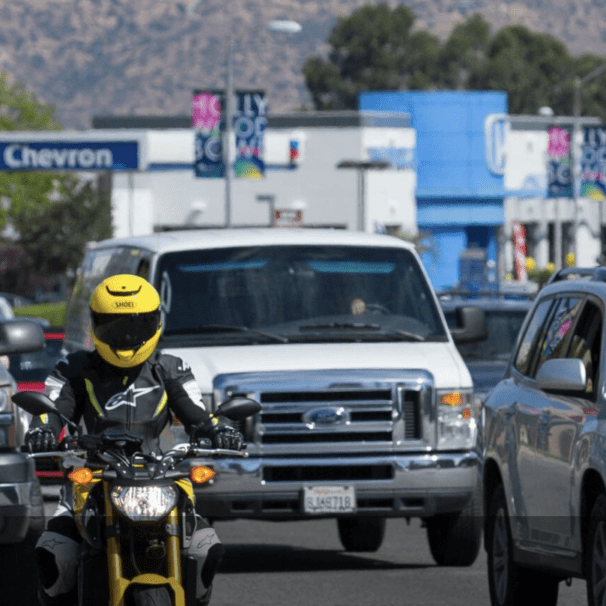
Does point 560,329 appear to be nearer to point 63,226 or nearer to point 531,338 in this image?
point 531,338

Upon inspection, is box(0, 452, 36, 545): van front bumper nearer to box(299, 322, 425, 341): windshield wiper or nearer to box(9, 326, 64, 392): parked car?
box(299, 322, 425, 341): windshield wiper

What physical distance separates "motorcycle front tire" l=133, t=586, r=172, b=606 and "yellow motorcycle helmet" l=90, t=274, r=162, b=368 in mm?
904

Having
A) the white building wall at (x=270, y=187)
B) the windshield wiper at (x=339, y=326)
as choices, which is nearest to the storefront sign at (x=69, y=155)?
the white building wall at (x=270, y=187)

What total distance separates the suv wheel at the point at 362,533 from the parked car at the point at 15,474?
3.46 m

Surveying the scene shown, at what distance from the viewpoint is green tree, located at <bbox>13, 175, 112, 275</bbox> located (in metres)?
83.4

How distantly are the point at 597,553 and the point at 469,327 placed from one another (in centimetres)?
491

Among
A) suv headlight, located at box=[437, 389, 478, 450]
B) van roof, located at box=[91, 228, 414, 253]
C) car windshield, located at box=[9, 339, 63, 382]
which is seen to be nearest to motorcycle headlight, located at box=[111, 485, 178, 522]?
suv headlight, located at box=[437, 389, 478, 450]

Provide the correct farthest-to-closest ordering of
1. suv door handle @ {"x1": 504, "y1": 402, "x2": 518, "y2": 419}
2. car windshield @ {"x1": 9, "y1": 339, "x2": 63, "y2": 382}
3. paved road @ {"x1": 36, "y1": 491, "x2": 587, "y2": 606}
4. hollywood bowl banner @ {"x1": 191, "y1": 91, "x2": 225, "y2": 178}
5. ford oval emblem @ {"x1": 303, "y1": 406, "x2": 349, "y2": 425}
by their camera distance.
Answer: hollywood bowl banner @ {"x1": 191, "y1": 91, "x2": 225, "y2": 178}
car windshield @ {"x1": 9, "y1": 339, "x2": 63, "y2": 382}
ford oval emblem @ {"x1": 303, "y1": 406, "x2": 349, "y2": 425}
paved road @ {"x1": 36, "y1": 491, "x2": 587, "y2": 606}
suv door handle @ {"x1": 504, "y1": 402, "x2": 518, "y2": 419}

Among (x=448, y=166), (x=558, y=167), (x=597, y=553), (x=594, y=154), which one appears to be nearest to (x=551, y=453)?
(x=597, y=553)

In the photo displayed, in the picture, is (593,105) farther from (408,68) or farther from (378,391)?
(378,391)

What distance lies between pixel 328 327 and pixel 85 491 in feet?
19.0

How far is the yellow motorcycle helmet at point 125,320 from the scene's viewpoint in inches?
272

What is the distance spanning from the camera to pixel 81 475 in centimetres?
667

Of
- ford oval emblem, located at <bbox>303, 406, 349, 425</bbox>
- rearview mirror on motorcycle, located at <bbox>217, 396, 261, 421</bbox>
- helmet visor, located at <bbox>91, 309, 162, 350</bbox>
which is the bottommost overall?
ford oval emblem, located at <bbox>303, 406, 349, 425</bbox>
